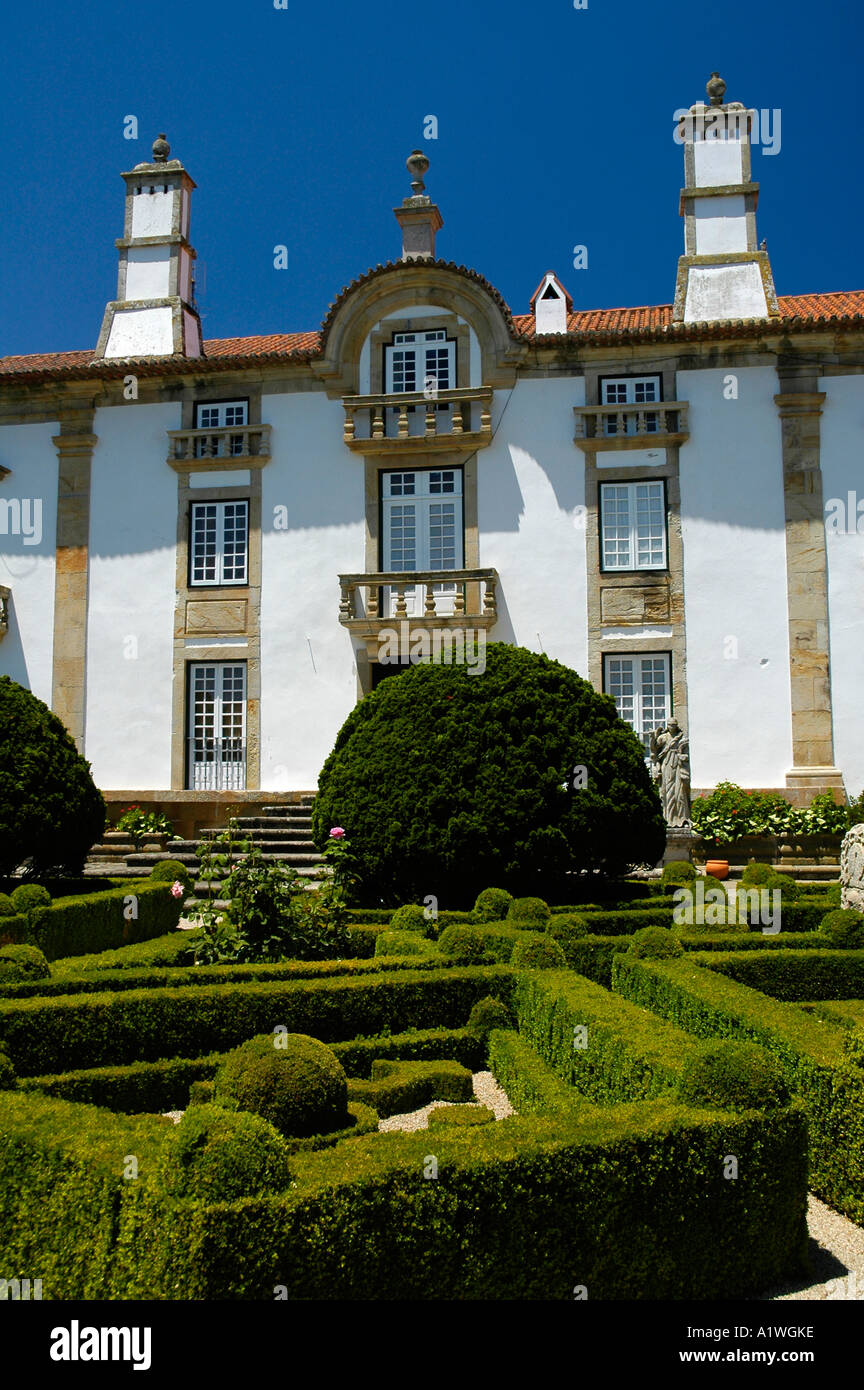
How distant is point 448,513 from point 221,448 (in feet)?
12.8

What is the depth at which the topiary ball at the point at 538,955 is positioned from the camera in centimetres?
698

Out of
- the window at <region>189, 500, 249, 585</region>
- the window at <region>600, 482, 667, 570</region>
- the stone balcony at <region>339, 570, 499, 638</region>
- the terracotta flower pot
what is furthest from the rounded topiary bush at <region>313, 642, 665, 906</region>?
the window at <region>189, 500, 249, 585</region>

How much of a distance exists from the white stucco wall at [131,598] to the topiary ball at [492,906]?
389 inches

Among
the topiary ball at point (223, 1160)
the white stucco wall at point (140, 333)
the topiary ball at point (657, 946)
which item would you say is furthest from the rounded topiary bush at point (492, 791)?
the white stucco wall at point (140, 333)

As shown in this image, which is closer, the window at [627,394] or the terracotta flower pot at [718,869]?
the terracotta flower pot at [718,869]

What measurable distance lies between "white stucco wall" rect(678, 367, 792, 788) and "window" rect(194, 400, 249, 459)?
716 centimetres

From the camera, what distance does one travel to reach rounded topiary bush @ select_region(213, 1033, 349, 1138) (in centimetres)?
462

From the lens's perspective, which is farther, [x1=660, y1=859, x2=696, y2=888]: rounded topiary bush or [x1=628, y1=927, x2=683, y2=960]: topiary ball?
[x1=660, y1=859, x2=696, y2=888]: rounded topiary bush

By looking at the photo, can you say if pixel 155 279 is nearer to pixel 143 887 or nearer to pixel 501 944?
pixel 143 887

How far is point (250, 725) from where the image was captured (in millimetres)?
17781

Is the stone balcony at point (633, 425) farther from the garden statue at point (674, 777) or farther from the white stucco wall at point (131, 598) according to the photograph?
the white stucco wall at point (131, 598)

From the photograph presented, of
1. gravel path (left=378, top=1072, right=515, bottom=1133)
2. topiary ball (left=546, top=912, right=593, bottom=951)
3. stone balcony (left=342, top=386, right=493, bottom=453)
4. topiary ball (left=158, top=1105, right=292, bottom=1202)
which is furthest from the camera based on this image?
stone balcony (left=342, top=386, right=493, bottom=453)

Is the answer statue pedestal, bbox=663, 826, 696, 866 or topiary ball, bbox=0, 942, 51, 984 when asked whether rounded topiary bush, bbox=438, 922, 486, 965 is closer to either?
topiary ball, bbox=0, 942, 51, 984

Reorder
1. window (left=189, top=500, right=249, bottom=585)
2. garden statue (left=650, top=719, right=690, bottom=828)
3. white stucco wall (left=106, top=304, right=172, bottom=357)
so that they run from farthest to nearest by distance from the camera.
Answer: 1. white stucco wall (left=106, top=304, right=172, bottom=357)
2. window (left=189, top=500, right=249, bottom=585)
3. garden statue (left=650, top=719, right=690, bottom=828)
